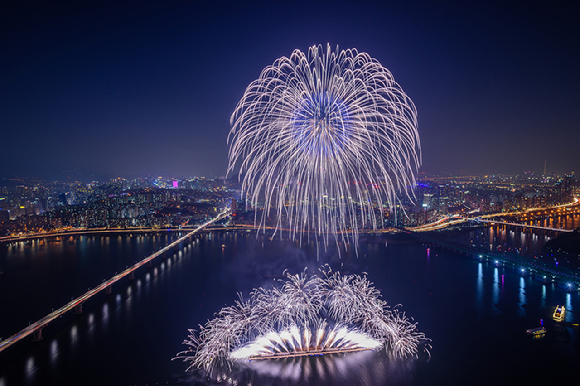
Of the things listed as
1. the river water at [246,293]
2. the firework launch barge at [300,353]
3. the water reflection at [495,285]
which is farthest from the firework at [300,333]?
the water reflection at [495,285]

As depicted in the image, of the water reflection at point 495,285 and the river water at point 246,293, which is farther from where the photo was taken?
the water reflection at point 495,285

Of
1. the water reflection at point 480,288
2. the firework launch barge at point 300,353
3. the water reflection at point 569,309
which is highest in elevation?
the firework launch barge at point 300,353

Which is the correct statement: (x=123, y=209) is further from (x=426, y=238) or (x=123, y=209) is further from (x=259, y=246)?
(x=426, y=238)

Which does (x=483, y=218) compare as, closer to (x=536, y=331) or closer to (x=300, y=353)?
(x=536, y=331)

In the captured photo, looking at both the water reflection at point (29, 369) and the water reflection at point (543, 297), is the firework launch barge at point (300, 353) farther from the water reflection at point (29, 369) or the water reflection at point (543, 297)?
the water reflection at point (543, 297)

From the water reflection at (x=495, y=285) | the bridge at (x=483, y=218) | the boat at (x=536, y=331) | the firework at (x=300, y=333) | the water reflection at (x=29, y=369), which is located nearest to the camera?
the water reflection at (x=29, y=369)

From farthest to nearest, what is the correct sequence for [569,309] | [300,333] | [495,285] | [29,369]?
[495,285] < [569,309] < [300,333] < [29,369]

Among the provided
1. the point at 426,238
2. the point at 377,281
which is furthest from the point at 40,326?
the point at 426,238

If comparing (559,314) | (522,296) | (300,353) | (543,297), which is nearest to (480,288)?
(522,296)
